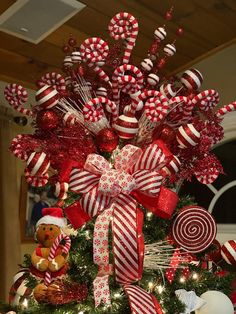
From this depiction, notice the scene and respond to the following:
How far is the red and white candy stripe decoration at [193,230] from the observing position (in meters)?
1.24

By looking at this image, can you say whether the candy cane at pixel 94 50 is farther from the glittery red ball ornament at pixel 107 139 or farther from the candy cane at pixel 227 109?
the candy cane at pixel 227 109

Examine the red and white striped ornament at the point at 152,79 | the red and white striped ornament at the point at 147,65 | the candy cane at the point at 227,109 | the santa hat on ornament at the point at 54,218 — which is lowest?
the santa hat on ornament at the point at 54,218

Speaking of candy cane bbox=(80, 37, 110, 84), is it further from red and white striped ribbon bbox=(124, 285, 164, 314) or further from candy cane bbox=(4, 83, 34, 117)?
red and white striped ribbon bbox=(124, 285, 164, 314)

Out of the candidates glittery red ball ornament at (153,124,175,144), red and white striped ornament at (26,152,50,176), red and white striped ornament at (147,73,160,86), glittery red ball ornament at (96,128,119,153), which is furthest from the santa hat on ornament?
red and white striped ornament at (147,73,160,86)

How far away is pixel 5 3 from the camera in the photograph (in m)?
1.76

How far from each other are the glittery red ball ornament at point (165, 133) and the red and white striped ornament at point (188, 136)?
3 centimetres

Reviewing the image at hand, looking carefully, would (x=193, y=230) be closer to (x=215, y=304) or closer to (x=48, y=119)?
(x=215, y=304)

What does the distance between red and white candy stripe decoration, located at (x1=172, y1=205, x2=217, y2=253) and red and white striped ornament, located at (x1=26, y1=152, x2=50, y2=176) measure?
1.32ft

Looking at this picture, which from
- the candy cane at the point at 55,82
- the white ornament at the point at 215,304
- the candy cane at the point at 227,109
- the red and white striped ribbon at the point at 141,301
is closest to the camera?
the red and white striped ribbon at the point at 141,301

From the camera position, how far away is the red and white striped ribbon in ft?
3.42

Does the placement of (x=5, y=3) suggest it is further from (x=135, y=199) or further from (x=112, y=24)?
(x=135, y=199)

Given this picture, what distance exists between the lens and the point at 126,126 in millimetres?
1158

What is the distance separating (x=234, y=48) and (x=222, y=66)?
0.38 ft

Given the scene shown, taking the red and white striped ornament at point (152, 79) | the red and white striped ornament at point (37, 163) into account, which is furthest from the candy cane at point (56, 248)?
the red and white striped ornament at point (152, 79)
